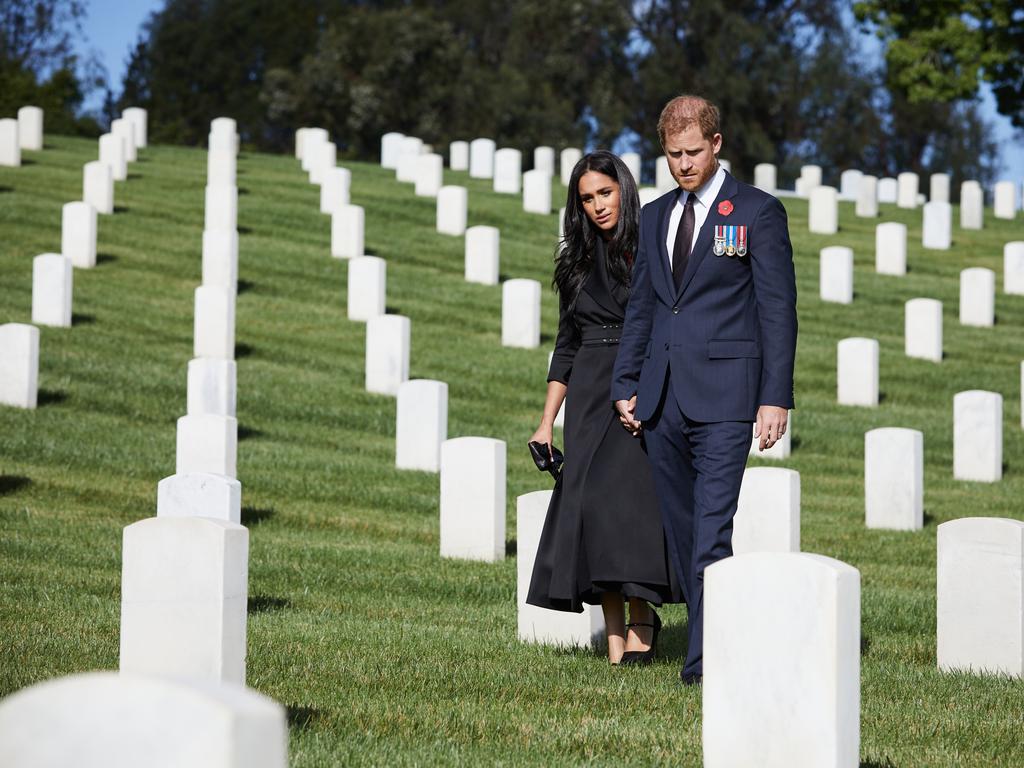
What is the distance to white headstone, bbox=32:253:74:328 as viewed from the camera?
1545 cm

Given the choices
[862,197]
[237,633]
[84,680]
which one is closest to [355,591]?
[237,633]

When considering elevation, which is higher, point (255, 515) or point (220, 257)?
point (220, 257)

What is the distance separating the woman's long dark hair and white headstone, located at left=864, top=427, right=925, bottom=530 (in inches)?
209

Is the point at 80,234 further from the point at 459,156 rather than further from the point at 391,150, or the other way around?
the point at 459,156

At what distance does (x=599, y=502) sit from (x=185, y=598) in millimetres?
1870

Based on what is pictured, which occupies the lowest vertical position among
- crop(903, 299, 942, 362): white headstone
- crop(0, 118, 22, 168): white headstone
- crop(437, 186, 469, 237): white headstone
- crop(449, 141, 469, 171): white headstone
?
crop(903, 299, 942, 362): white headstone

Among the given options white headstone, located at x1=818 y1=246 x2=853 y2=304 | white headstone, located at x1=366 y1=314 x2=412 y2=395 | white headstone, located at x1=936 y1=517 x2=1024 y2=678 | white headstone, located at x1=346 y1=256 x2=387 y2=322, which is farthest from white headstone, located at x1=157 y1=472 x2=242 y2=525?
white headstone, located at x1=818 y1=246 x2=853 y2=304

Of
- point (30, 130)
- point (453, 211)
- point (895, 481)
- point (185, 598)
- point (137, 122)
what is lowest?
point (895, 481)

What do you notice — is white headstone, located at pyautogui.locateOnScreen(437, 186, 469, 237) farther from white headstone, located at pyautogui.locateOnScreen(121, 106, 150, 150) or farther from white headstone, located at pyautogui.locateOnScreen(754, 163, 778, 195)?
white headstone, located at pyautogui.locateOnScreen(754, 163, 778, 195)

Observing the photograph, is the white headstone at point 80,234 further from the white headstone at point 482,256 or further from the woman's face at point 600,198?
the woman's face at point 600,198

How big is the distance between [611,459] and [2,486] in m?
5.98

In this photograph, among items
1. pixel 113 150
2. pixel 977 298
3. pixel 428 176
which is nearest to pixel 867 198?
pixel 428 176

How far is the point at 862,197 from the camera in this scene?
1180 inches

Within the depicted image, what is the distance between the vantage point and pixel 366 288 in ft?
57.4
